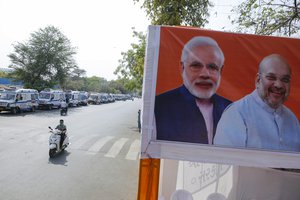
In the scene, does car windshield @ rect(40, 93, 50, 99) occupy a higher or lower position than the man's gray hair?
lower

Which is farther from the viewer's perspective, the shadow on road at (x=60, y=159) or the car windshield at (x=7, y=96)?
the car windshield at (x=7, y=96)

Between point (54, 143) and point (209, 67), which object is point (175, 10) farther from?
point (54, 143)

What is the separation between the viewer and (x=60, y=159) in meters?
9.50

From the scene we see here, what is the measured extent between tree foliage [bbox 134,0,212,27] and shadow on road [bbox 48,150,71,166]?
5.99 m

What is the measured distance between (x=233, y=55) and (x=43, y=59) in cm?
4026

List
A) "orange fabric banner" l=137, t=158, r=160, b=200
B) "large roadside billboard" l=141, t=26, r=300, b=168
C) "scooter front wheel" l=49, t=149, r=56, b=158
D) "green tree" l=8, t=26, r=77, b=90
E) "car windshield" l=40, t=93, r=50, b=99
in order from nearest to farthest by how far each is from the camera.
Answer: "large roadside billboard" l=141, t=26, r=300, b=168
"orange fabric banner" l=137, t=158, r=160, b=200
"scooter front wheel" l=49, t=149, r=56, b=158
"car windshield" l=40, t=93, r=50, b=99
"green tree" l=8, t=26, r=77, b=90

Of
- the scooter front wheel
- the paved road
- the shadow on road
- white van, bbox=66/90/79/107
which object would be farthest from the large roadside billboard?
white van, bbox=66/90/79/107

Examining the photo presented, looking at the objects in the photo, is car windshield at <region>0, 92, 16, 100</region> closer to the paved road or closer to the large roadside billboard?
the paved road

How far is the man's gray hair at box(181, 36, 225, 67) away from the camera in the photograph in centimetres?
344

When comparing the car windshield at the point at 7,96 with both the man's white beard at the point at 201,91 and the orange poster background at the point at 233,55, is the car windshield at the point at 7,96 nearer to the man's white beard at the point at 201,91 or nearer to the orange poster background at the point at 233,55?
the orange poster background at the point at 233,55

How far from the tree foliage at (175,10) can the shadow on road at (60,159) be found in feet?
19.7

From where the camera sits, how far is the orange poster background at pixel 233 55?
11.2 feet

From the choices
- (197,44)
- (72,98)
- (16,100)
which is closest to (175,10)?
(197,44)

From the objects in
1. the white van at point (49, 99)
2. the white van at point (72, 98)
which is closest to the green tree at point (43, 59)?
the white van at point (72, 98)
